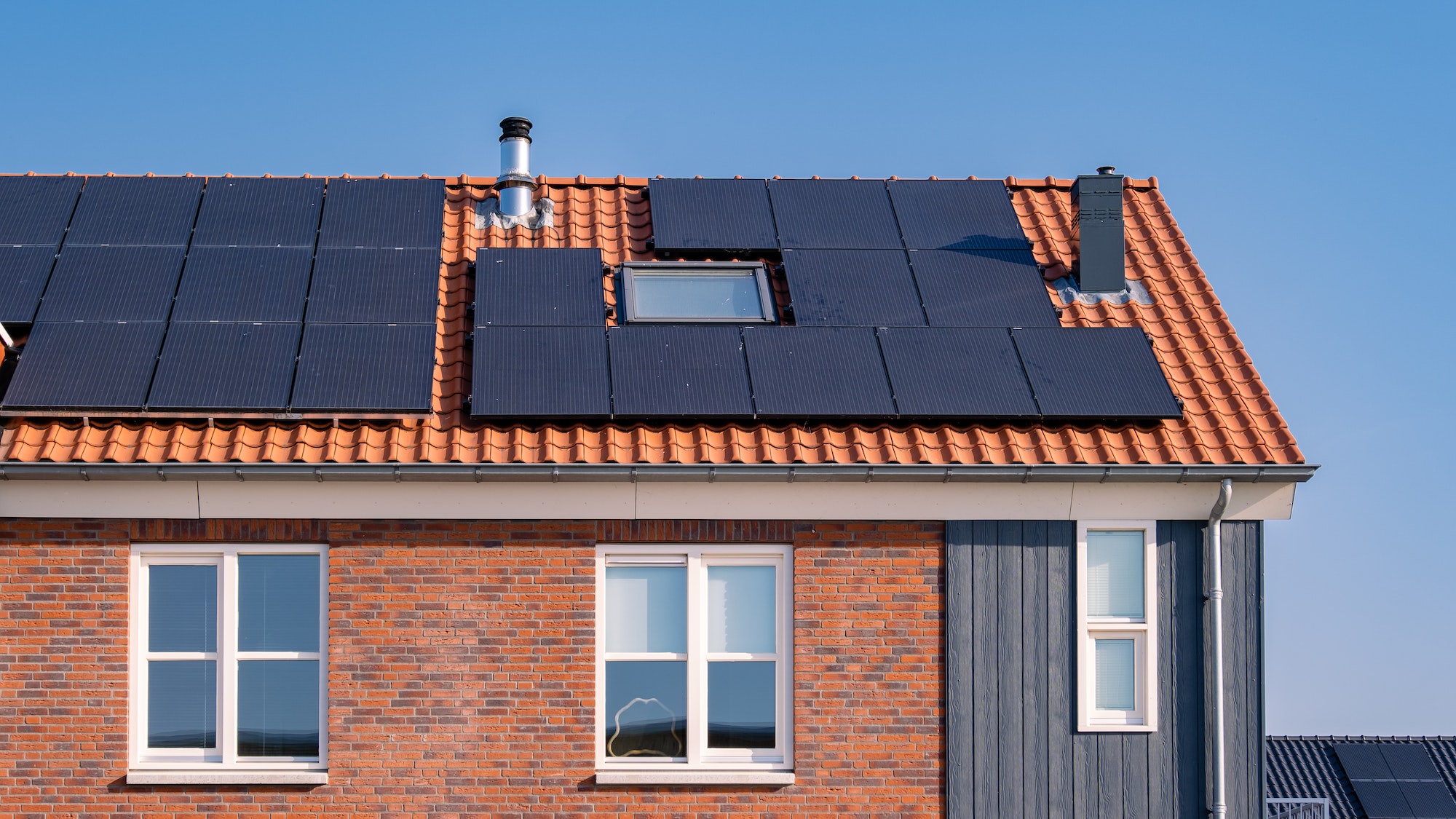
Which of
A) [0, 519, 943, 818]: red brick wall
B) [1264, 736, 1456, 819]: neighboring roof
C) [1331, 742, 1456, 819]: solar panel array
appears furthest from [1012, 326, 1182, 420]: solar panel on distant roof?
[1331, 742, 1456, 819]: solar panel array

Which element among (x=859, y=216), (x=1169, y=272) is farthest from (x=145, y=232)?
(x=1169, y=272)

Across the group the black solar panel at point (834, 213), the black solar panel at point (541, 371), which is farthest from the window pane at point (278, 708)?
the black solar panel at point (834, 213)

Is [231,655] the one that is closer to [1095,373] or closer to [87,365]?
[87,365]

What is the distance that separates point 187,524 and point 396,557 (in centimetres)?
167

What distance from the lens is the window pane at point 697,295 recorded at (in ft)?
38.8

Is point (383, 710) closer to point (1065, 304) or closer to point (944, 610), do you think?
point (944, 610)

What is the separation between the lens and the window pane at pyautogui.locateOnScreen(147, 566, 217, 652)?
10.2 metres

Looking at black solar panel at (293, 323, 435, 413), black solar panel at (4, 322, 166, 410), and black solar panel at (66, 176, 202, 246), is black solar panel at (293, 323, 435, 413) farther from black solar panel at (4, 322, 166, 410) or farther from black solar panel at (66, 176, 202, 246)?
black solar panel at (66, 176, 202, 246)

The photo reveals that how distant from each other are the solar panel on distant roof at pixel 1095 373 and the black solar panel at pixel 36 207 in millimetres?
9260

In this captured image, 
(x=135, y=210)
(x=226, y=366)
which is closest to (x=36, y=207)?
(x=135, y=210)

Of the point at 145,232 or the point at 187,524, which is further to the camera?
the point at 145,232

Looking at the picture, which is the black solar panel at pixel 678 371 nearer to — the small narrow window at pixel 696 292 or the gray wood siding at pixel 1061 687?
the small narrow window at pixel 696 292

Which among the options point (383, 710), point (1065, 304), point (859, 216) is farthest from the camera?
point (859, 216)

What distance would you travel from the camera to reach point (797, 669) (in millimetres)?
10258
